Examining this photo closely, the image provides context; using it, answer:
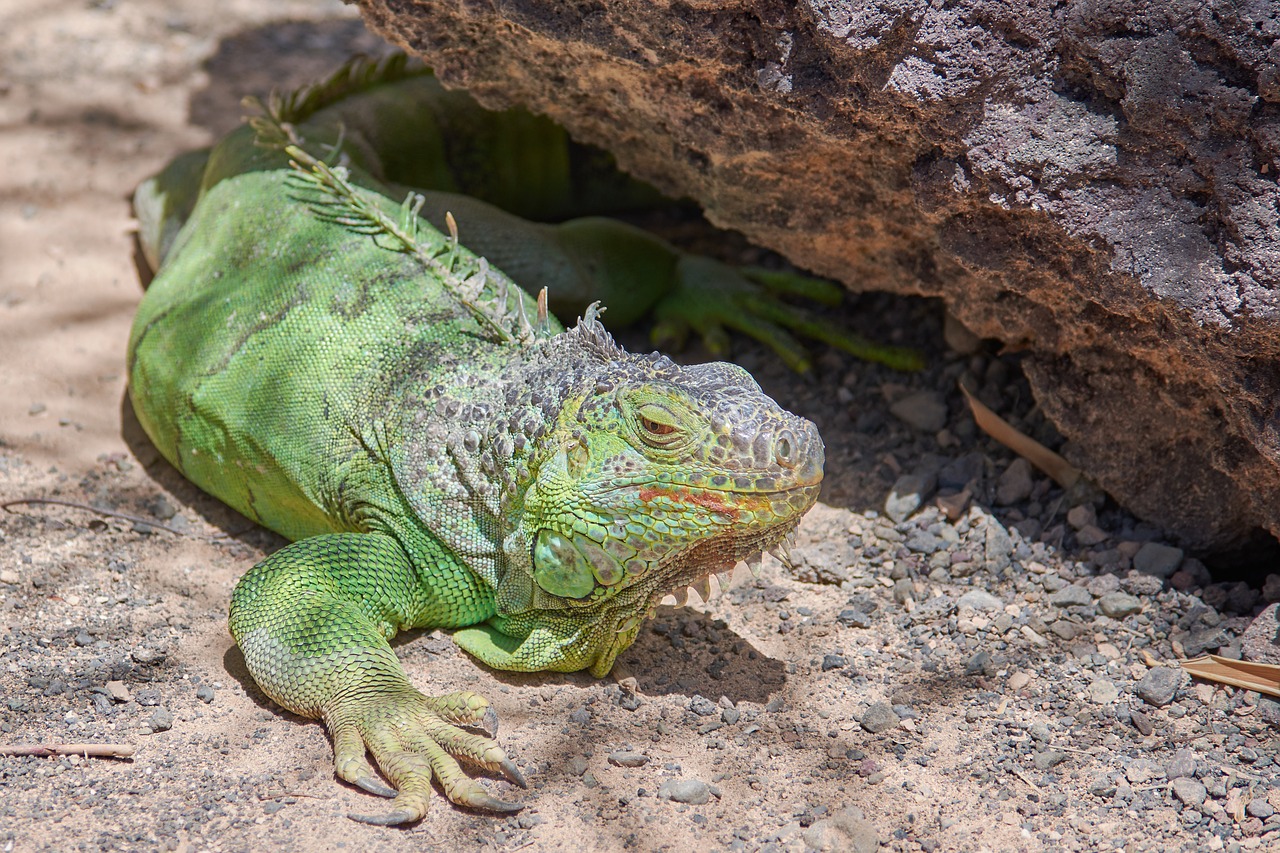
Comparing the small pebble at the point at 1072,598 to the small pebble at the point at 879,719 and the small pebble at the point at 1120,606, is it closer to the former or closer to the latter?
the small pebble at the point at 1120,606

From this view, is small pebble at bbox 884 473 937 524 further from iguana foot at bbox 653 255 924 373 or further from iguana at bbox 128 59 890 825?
iguana at bbox 128 59 890 825

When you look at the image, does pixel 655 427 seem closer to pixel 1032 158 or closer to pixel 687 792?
pixel 687 792

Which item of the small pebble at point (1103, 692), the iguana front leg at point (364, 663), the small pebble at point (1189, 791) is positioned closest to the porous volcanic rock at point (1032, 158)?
the small pebble at point (1103, 692)

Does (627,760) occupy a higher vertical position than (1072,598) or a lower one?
lower

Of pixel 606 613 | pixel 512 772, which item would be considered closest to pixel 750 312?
pixel 606 613

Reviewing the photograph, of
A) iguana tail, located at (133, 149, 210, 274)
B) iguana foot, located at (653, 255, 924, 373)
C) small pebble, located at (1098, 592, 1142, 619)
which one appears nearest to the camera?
small pebble, located at (1098, 592, 1142, 619)

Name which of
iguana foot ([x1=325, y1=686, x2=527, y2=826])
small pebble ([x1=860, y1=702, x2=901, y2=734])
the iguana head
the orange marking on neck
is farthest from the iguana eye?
small pebble ([x1=860, y1=702, x2=901, y2=734])
